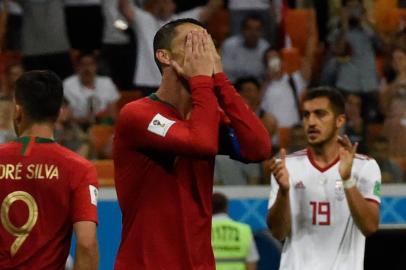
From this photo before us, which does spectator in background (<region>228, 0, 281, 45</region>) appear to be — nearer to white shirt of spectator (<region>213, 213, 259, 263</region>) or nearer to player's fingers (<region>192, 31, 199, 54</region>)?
white shirt of spectator (<region>213, 213, 259, 263</region>)

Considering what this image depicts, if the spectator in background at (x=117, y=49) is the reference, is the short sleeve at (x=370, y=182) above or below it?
below

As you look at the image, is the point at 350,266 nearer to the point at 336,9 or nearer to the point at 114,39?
the point at 114,39

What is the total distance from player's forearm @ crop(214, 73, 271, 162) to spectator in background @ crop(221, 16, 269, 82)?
8.07m

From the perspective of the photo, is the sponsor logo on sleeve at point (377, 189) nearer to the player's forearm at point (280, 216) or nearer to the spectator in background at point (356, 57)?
the player's forearm at point (280, 216)

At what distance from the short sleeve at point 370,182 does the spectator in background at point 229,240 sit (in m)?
2.39

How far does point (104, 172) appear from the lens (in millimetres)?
11758

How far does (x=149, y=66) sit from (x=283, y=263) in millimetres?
5577

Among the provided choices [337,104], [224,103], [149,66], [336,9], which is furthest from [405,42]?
[224,103]

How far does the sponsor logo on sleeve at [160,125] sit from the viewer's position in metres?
5.45

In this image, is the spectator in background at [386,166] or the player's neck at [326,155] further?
the spectator in background at [386,166]

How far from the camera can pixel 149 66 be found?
13.3m

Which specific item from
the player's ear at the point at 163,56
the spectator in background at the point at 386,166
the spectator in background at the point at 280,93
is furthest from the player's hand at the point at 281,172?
the spectator in background at the point at 280,93

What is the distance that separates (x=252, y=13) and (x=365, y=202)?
682cm

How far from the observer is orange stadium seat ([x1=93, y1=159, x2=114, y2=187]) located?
11667 millimetres
